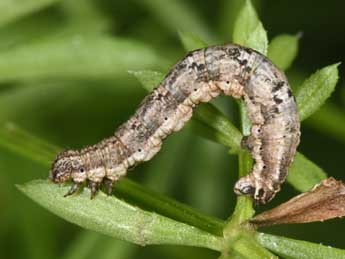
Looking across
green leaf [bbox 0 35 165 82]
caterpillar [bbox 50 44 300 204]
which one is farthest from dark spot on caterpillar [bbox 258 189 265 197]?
green leaf [bbox 0 35 165 82]

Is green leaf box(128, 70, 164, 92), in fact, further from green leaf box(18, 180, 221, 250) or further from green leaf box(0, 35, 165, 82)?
green leaf box(0, 35, 165, 82)

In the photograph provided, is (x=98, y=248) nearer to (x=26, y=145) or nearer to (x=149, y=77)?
(x=26, y=145)

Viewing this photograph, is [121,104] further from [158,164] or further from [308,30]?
[308,30]

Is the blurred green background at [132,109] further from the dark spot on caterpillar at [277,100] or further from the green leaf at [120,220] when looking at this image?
the green leaf at [120,220]

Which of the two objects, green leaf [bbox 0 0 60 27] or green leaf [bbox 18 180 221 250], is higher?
green leaf [bbox 0 0 60 27]

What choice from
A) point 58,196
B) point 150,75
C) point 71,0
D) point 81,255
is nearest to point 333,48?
point 71,0

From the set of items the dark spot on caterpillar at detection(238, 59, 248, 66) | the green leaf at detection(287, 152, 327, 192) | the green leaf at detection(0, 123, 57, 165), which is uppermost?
the dark spot on caterpillar at detection(238, 59, 248, 66)

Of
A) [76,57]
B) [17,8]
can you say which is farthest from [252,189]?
[17,8]
